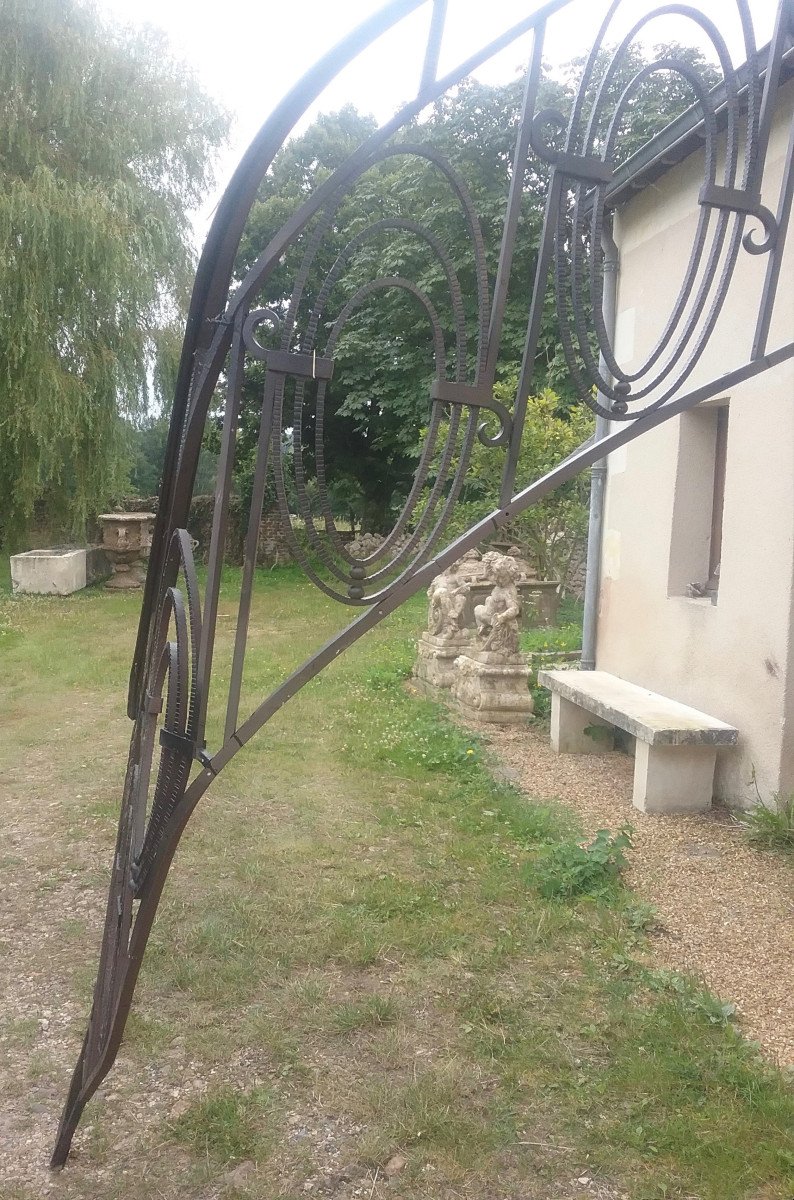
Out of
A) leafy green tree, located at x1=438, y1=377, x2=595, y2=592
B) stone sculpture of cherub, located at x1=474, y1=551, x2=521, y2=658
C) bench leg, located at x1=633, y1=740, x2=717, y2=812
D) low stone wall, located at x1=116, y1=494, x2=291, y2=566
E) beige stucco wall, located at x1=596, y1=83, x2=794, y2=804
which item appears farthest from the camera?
low stone wall, located at x1=116, y1=494, x2=291, y2=566

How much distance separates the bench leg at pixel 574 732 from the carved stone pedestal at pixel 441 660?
5.00 feet

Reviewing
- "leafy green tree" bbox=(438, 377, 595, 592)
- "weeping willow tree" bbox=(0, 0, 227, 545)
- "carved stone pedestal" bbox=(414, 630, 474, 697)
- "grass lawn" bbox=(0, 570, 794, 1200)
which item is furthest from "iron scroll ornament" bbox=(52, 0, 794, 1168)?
"weeping willow tree" bbox=(0, 0, 227, 545)

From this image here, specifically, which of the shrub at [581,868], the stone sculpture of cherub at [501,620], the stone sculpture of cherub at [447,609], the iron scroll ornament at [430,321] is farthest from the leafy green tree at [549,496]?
the iron scroll ornament at [430,321]

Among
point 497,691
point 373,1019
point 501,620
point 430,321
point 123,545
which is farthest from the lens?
point 123,545

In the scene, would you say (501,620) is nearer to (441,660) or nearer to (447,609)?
(441,660)

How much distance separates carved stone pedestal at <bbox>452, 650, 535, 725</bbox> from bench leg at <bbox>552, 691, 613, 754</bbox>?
25.7 inches

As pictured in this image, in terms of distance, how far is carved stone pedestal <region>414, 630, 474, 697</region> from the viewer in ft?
24.5

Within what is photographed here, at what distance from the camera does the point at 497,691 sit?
21.8ft

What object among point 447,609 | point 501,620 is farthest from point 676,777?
point 447,609

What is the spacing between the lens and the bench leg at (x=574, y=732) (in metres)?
5.92

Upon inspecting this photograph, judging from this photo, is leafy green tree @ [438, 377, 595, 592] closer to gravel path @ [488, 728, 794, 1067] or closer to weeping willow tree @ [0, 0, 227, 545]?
weeping willow tree @ [0, 0, 227, 545]

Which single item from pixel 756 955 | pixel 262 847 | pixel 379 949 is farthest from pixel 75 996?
pixel 756 955

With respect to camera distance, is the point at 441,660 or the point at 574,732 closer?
the point at 574,732

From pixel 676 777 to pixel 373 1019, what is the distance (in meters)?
2.42
